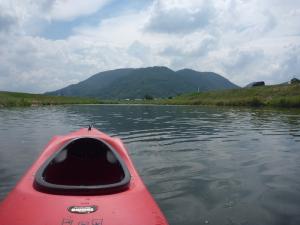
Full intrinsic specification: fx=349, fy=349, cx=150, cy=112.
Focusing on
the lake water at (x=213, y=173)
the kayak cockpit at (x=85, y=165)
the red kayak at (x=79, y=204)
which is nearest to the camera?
the red kayak at (x=79, y=204)

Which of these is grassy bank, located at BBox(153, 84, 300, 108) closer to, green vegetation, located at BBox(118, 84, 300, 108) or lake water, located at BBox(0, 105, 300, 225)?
green vegetation, located at BBox(118, 84, 300, 108)

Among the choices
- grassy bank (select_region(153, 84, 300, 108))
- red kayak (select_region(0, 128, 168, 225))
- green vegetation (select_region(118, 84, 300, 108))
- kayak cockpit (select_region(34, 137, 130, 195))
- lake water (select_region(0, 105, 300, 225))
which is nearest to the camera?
red kayak (select_region(0, 128, 168, 225))

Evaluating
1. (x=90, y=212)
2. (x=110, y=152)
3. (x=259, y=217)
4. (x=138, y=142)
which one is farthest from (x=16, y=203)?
(x=138, y=142)

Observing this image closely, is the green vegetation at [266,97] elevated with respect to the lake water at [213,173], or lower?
elevated

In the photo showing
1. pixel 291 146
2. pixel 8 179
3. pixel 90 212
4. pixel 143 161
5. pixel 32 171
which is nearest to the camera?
pixel 90 212

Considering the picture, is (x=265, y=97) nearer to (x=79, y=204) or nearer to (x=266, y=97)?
(x=266, y=97)

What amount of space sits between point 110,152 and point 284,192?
614cm

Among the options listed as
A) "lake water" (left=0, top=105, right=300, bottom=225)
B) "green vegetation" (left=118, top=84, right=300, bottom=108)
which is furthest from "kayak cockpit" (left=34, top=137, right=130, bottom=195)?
"green vegetation" (left=118, top=84, right=300, bottom=108)

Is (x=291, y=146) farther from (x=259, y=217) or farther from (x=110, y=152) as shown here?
(x=110, y=152)

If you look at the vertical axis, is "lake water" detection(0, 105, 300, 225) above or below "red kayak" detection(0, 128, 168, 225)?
below

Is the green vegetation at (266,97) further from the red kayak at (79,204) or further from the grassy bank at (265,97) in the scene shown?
the red kayak at (79,204)

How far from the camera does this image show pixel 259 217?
966 centimetres

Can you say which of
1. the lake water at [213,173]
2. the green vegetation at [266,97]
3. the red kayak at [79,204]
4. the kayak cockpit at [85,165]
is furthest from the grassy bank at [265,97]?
the red kayak at [79,204]

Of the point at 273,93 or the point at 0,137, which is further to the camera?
the point at 273,93
